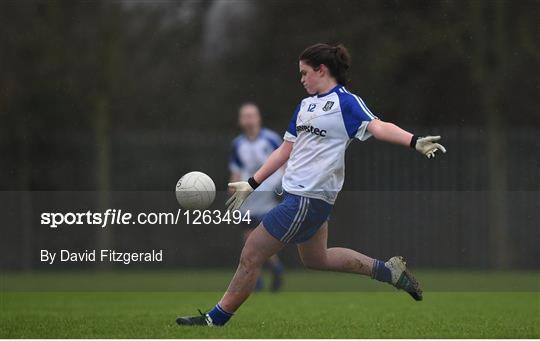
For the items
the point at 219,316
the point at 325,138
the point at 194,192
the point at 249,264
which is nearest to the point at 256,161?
the point at 194,192

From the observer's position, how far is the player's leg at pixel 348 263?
300 inches

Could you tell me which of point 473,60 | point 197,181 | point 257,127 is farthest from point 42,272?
point 197,181

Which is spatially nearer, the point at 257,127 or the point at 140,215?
the point at 257,127

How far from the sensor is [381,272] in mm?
7883

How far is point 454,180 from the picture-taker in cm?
1808

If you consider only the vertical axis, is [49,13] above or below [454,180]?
above

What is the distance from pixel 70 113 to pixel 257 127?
556cm

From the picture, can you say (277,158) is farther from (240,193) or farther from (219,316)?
(219,316)

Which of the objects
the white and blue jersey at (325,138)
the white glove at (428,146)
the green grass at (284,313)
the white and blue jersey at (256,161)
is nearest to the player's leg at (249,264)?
the green grass at (284,313)

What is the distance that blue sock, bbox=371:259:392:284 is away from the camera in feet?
25.9

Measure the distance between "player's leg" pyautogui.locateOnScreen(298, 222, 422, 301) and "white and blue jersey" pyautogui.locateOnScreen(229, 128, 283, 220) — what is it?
571cm

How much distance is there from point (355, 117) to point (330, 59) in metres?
0.49

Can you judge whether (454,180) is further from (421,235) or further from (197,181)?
(197,181)

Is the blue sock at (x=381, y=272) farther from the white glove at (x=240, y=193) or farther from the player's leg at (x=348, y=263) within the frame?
the white glove at (x=240, y=193)
